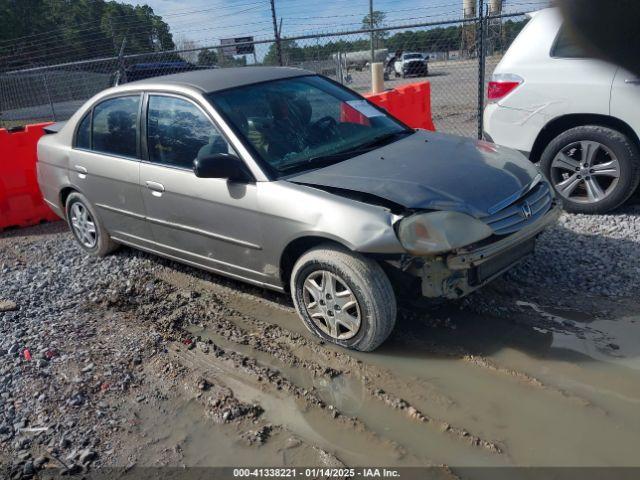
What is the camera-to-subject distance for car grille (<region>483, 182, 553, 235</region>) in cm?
351

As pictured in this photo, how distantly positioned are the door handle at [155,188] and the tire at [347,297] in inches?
55.6

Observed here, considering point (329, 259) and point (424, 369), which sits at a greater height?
point (329, 259)

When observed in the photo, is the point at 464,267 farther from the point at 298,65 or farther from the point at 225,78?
the point at 298,65

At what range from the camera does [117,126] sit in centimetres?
504

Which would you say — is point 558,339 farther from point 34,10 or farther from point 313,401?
point 34,10

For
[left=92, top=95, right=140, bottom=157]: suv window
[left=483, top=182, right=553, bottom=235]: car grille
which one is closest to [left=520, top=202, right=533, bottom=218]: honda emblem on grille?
[left=483, top=182, right=553, bottom=235]: car grille

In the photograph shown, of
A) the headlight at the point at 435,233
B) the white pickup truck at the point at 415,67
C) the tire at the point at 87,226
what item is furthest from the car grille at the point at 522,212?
the white pickup truck at the point at 415,67

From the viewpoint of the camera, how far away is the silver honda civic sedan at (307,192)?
342 centimetres

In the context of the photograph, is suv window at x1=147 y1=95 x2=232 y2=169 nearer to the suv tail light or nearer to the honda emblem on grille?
the honda emblem on grille

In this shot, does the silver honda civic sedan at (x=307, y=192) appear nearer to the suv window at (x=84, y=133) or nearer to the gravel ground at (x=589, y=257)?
the suv window at (x=84, y=133)

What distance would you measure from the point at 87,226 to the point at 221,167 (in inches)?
97.0

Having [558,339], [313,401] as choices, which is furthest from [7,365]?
[558,339]

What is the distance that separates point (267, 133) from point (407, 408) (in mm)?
2145

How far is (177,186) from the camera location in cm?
439
